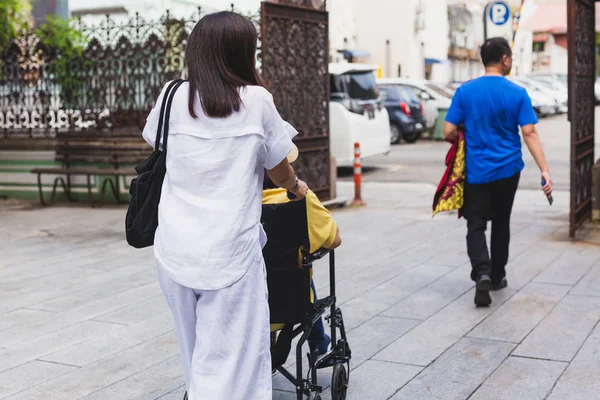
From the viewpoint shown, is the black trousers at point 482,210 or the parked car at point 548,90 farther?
the parked car at point 548,90

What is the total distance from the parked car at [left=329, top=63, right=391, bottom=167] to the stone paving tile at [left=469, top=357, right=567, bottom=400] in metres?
10.2

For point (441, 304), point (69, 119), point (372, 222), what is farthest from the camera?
point (69, 119)

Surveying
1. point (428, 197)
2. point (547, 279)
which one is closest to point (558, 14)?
point (428, 197)

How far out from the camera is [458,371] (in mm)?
4883

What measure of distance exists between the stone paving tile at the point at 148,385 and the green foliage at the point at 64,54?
26.0ft

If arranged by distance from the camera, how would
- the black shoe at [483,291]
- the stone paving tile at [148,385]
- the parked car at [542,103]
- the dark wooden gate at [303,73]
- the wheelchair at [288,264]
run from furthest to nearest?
1. the parked car at [542,103]
2. the dark wooden gate at [303,73]
3. the black shoe at [483,291]
4. the stone paving tile at [148,385]
5. the wheelchair at [288,264]

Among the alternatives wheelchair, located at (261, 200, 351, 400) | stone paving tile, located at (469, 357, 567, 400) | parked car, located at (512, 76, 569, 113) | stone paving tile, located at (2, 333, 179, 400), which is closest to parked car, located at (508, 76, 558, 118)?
parked car, located at (512, 76, 569, 113)

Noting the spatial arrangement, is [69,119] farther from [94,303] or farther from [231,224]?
[231,224]

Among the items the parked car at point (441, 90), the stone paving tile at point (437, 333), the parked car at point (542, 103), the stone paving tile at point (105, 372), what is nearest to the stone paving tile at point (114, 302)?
the stone paving tile at point (105, 372)

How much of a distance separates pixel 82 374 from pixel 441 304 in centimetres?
260

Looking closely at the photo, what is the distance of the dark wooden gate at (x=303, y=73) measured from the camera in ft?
34.5

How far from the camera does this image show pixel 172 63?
38.0ft

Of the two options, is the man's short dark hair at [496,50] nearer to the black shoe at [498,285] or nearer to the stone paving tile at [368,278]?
the black shoe at [498,285]

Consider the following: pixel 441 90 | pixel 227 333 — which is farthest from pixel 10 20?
pixel 441 90
